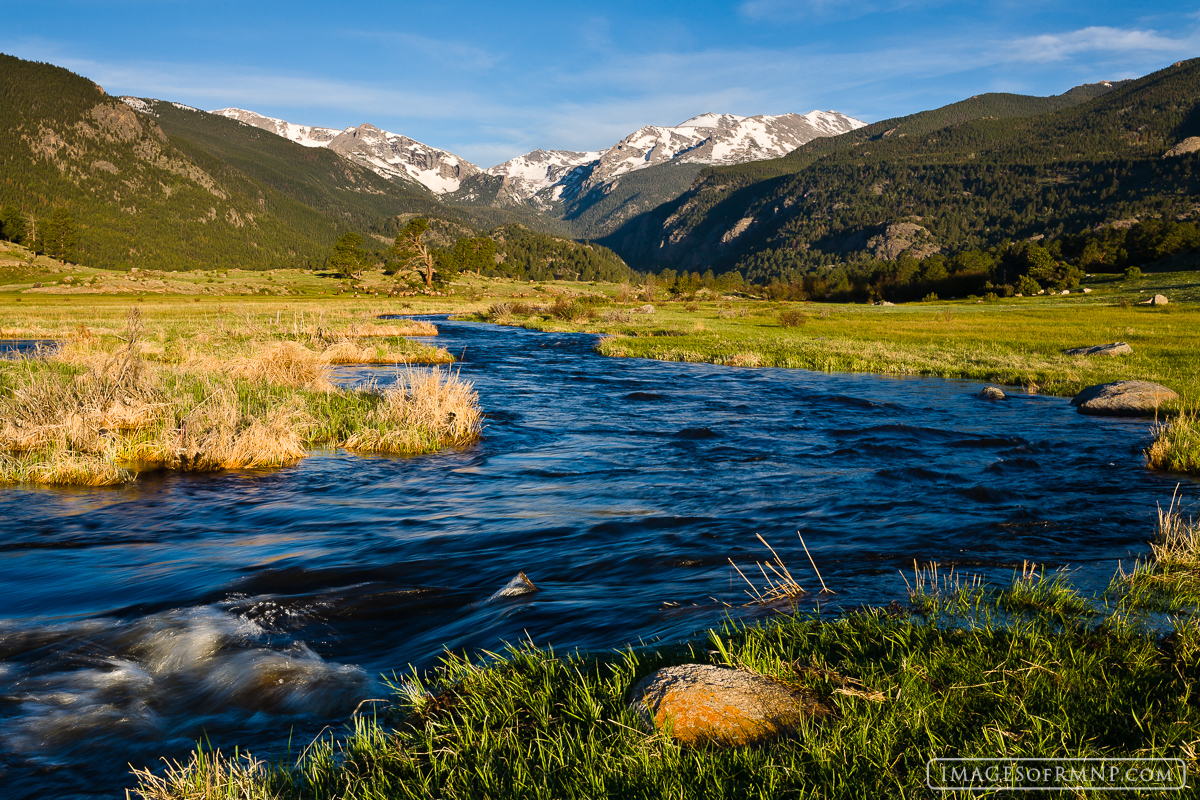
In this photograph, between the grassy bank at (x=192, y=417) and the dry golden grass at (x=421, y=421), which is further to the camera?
the dry golden grass at (x=421, y=421)

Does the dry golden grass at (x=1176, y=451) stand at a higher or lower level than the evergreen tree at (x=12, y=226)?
lower

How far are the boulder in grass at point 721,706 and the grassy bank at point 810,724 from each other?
5.0 inches

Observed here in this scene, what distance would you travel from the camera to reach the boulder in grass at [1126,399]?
19594 millimetres

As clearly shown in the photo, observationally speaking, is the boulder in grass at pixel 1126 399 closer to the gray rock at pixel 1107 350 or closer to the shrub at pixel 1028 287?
the gray rock at pixel 1107 350

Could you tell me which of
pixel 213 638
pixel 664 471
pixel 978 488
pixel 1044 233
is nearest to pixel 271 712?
pixel 213 638

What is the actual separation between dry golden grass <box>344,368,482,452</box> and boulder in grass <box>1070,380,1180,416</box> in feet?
63.4

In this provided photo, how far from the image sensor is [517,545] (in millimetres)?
10164

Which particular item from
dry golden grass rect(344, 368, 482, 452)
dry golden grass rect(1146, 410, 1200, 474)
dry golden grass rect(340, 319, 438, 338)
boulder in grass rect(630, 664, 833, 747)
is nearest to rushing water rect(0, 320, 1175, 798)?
dry golden grass rect(1146, 410, 1200, 474)

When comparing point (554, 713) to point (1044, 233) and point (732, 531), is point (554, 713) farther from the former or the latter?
point (1044, 233)

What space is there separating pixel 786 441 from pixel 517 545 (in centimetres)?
996

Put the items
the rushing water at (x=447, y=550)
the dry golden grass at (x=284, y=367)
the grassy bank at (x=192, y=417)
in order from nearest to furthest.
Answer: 1. the rushing water at (x=447, y=550)
2. the grassy bank at (x=192, y=417)
3. the dry golden grass at (x=284, y=367)

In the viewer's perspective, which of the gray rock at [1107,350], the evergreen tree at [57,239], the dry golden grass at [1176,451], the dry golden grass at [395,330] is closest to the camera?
the dry golden grass at [1176,451]

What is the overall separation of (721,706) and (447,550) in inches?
259

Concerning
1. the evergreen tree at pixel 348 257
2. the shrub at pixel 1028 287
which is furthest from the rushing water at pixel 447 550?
the evergreen tree at pixel 348 257
